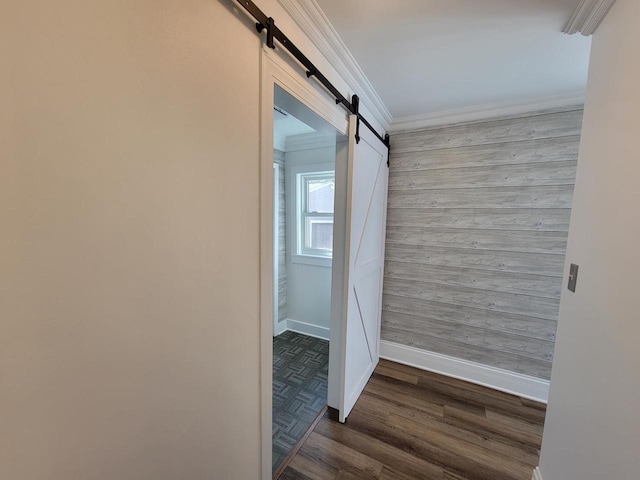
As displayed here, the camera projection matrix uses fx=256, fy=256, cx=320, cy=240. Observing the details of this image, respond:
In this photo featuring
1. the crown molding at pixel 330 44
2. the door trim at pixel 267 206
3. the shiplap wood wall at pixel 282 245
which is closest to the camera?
the door trim at pixel 267 206

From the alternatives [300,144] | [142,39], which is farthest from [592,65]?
[300,144]

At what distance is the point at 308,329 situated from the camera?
3.39 meters

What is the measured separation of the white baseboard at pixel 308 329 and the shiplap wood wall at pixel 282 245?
0.46 ft

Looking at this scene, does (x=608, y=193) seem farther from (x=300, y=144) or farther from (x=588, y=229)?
(x=300, y=144)

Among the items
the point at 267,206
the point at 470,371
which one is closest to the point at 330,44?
the point at 267,206

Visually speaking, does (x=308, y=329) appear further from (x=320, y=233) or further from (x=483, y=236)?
(x=483, y=236)

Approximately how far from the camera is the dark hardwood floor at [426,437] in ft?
5.30

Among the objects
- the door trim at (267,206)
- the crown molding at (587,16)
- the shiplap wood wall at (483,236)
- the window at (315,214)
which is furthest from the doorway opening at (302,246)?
the crown molding at (587,16)

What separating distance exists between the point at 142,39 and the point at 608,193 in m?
1.65

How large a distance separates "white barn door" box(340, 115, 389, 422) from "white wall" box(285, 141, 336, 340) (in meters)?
0.75

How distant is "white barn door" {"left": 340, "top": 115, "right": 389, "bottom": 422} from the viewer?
1878 mm

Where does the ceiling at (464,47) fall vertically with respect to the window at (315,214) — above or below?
above

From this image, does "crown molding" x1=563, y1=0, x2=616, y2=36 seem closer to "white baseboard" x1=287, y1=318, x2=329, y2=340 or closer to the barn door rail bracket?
the barn door rail bracket

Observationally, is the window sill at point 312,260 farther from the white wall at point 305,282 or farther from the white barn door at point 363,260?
the white barn door at point 363,260
